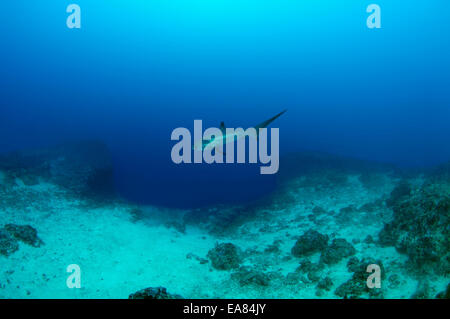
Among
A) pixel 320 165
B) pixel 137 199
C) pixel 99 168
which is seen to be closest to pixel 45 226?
pixel 137 199

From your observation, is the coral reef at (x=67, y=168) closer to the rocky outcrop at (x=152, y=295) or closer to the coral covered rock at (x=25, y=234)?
the coral covered rock at (x=25, y=234)

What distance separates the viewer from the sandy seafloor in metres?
8.04

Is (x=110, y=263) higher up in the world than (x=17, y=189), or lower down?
lower down

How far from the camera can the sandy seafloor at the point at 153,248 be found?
26.4 ft

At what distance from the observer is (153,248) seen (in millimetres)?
10984

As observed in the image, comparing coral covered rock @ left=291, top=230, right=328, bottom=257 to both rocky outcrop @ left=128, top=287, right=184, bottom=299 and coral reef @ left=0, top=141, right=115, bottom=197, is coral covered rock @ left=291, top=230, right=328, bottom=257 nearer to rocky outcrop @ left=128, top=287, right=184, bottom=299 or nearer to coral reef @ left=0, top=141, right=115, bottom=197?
rocky outcrop @ left=128, top=287, right=184, bottom=299

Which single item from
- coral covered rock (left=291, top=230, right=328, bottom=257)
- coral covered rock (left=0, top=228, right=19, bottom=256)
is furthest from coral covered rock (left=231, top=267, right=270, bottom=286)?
coral covered rock (left=0, top=228, right=19, bottom=256)

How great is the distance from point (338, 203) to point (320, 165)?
27.0 ft

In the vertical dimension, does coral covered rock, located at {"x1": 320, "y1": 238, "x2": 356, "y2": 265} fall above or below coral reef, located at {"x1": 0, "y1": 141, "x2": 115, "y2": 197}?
below

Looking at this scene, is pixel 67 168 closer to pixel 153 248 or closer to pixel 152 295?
pixel 153 248

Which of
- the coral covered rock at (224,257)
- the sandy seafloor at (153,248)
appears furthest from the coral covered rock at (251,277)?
the coral covered rock at (224,257)

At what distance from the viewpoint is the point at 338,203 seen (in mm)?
14578

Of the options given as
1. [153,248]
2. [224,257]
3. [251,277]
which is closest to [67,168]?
[153,248]
